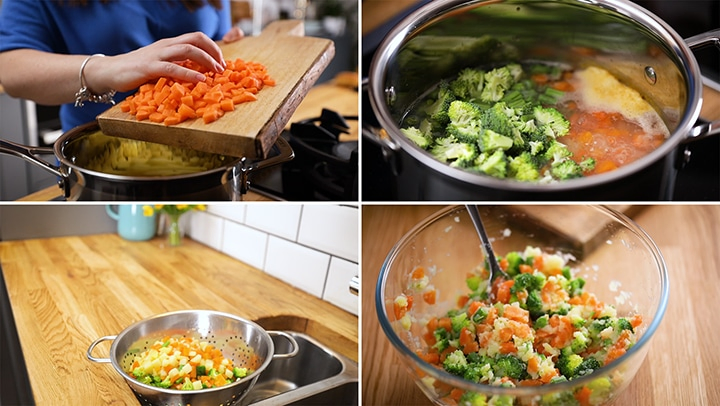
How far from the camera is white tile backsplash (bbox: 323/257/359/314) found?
113 cm

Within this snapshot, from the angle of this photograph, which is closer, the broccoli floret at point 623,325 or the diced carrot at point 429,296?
the broccoli floret at point 623,325

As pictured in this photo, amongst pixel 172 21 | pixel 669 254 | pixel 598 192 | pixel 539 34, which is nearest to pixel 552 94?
pixel 539 34

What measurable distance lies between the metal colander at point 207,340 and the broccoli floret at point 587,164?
53cm

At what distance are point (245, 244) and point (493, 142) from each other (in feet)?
2.02

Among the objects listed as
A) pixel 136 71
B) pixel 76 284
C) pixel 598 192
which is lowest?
pixel 76 284

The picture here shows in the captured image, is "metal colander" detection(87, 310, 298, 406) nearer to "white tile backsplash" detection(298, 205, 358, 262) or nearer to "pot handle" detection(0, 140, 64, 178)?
"white tile backsplash" detection(298, 205, 358, 262)

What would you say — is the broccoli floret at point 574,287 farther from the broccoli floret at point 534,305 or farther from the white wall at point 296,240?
the white wall at point 296,240

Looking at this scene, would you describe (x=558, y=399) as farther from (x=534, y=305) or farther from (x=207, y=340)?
(x=207, y=340)

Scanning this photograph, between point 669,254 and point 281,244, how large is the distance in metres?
0.76

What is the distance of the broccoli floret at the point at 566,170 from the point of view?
33.2 inches

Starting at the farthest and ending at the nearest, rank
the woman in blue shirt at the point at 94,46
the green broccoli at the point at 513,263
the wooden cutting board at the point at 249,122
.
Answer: the green broccoli at the point at 513,263 → the woman in blue shirt at the point at 94,46 → the wooden cutting board at the point at 249,122

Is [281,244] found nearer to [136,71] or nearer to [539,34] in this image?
[136,71]

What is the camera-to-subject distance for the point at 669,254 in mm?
1150

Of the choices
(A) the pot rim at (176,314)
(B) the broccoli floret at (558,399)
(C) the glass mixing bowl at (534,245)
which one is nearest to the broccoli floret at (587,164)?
(C) the glass mixing bowl at (534,245)
